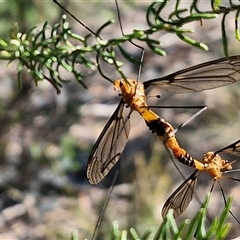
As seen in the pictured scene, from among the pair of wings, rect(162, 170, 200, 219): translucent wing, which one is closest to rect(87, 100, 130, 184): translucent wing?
the pair of wings

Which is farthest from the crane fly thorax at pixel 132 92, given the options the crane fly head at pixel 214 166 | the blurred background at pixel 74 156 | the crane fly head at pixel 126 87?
the blurred background at pixel 74 156

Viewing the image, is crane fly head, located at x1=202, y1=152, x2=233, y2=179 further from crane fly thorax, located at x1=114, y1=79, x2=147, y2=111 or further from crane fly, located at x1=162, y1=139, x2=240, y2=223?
crane fly thorax, located at x1=114, y1=79, x2=147, y2=111

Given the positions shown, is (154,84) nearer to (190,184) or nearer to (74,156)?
(190,184)

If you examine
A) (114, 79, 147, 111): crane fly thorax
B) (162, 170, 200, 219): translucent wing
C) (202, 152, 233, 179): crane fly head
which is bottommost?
(162, 170, 200, 219): translucent wing

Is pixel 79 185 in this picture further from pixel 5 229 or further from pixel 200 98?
pixel 200 98

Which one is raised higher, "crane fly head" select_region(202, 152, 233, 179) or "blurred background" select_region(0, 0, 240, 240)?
"crane fly head" select_region(202, 152, 233, 179)

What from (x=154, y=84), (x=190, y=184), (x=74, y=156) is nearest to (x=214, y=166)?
(x=190, y=184)
